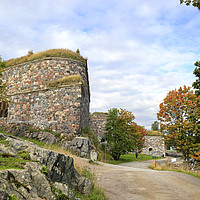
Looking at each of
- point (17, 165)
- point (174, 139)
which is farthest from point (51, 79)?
point (17, 165)

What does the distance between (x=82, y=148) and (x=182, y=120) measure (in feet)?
33.1

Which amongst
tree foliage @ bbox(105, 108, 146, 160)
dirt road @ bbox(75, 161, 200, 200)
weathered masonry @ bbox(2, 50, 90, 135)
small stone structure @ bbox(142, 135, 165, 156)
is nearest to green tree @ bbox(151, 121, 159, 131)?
small stone structure @ bbox(142, 135, 165, 156)

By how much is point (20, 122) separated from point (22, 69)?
7.70m

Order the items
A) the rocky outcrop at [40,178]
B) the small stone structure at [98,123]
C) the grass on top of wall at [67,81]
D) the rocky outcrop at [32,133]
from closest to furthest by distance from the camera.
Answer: the rocky outcrop at [40,178]
the rocky outcrop at [32,133]
the grass on top of wall at [67,81]
the small stone structure at [98,123]

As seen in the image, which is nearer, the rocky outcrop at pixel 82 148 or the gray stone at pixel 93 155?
the rocky outcrop at pixel 82 148

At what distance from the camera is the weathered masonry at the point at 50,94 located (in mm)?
19312

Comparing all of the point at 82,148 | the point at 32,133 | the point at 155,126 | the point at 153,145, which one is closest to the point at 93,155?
the point at 82,148

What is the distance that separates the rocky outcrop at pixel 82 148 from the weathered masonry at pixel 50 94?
1630 millimetres

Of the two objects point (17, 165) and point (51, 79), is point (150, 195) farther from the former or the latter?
point (51, 79)

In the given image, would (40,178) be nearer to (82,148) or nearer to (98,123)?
(82,148)

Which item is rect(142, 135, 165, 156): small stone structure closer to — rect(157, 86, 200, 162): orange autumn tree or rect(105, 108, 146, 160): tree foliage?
rect(105, 108, 146, 160): tree foliage

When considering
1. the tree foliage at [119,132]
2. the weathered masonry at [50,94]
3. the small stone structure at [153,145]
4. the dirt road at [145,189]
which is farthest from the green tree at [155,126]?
the dirt road at [145,189]

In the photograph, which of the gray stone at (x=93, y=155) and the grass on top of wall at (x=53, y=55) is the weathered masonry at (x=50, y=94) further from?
the gray stone at (x=93, y=155)

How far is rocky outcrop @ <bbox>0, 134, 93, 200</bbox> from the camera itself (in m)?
3.49
